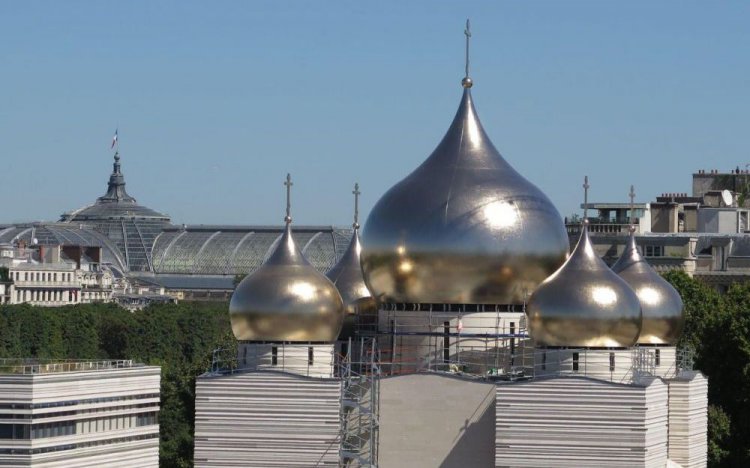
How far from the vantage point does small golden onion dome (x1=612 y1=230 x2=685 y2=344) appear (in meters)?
69.2

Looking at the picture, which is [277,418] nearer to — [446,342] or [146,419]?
[446,342]

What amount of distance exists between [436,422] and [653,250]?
233 ft

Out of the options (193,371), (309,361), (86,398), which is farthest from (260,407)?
(193,371)

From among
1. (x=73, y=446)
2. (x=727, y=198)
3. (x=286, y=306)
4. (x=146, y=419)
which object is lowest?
(x=73, y=446)

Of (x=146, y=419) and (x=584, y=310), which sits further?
(x=146, y=419)

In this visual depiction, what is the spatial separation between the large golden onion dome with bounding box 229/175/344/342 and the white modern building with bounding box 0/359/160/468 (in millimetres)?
15234

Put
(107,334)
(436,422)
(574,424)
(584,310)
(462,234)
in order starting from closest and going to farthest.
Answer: (574,424)
(584,310)
(436,422)
(462,234)
(107,334)

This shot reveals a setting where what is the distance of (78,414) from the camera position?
7919cm

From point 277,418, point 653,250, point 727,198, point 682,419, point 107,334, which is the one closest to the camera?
point 277,418

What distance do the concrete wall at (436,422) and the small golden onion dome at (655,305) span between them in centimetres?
917

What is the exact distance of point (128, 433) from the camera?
82625mm

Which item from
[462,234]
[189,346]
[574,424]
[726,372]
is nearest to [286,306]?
[462,234]

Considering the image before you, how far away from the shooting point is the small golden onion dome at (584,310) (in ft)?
200

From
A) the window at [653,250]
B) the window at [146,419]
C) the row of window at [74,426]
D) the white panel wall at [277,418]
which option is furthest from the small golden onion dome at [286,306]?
the window at [653,250]
